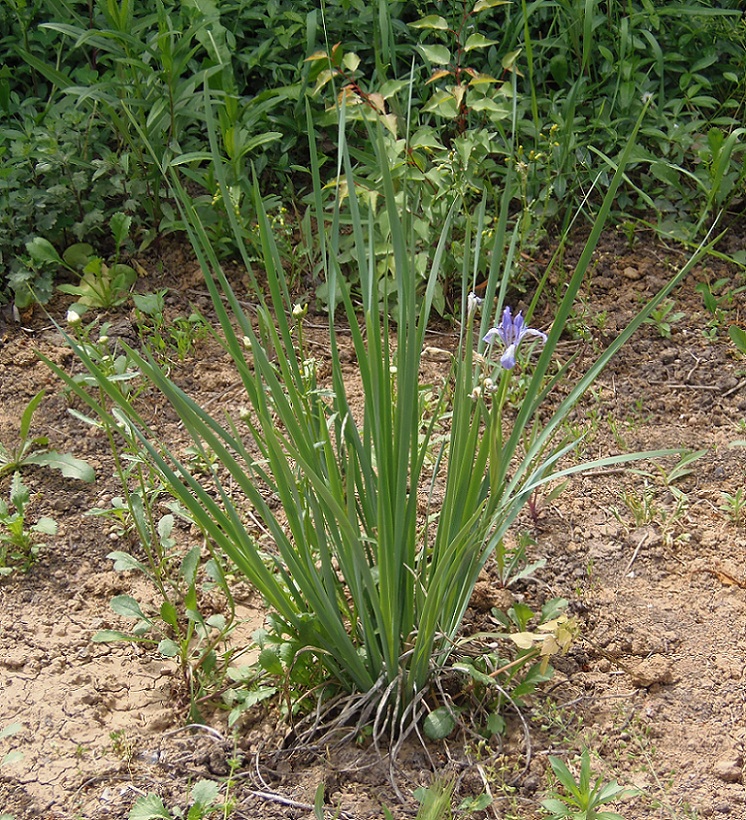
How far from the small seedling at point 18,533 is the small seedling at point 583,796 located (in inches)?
48.0

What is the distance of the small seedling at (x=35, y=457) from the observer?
2295 mm

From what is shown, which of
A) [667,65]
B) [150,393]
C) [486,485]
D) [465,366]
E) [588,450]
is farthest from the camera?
[667,65]

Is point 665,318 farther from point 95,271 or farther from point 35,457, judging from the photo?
point 35,457

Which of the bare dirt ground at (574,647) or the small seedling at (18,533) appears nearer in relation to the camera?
the bare dirt ground at (574,647)

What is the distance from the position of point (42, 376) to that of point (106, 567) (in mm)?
703

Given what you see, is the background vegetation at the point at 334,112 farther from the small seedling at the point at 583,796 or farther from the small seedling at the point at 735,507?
the small seedling at the point at 583,796

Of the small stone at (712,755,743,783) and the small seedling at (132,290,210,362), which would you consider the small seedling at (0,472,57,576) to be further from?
the small stone at (712,755,743,783)

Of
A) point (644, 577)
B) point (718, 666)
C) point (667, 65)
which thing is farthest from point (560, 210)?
point (718, 666)

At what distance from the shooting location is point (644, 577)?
209cm

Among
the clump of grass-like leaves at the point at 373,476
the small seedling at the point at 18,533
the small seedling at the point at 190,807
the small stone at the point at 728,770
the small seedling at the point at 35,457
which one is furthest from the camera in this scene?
the small seedling at the point at 35,457

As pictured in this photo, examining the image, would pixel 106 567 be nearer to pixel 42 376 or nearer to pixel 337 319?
pixel 42 376

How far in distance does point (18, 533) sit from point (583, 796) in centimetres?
131

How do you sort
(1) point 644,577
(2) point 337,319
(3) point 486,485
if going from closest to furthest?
(3) point 486,485 < (1) point 644,577 < (2) point 337,319

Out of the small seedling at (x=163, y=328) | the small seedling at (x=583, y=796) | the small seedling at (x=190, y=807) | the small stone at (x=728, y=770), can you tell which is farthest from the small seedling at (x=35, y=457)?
the small stone at (x=728, y=770)
